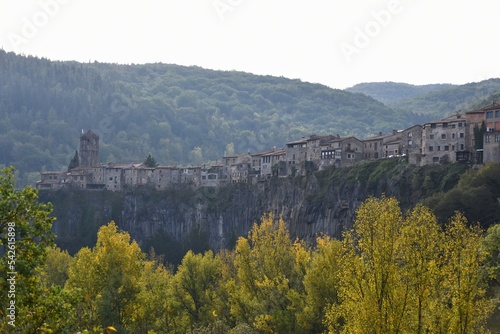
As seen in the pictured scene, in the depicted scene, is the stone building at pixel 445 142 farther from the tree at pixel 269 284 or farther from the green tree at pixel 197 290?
the tree at pixel 269 284

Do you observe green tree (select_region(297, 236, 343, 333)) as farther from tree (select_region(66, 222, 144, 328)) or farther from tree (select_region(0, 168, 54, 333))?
tree (select_region(0, 168, 54, 333))

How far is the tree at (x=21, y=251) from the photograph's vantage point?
27.8 meters

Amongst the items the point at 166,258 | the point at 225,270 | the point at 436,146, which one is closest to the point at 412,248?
the point at 225,270

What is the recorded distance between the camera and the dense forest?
1125 inches

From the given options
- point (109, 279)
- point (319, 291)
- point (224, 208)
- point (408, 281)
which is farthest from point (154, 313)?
point (224, 208)

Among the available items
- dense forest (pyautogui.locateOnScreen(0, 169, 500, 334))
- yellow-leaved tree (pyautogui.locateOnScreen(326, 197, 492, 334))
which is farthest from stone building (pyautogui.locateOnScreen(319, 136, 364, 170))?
yellow-leaved tree (pyautogui.locateOnScreen(326, 197, 492, 334))

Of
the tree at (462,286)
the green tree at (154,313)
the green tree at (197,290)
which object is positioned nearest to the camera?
the tree at (462,286)

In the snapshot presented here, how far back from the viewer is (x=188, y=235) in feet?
612

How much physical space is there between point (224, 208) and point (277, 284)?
104m

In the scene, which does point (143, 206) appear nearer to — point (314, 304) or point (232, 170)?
point (232, 170)

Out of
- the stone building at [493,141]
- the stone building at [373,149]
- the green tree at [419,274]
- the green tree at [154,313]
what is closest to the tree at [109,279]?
the green tree at [154,313]

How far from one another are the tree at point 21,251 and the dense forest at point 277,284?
4 cm

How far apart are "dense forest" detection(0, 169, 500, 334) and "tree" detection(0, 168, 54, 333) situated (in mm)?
42

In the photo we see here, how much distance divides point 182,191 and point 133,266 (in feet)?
415
